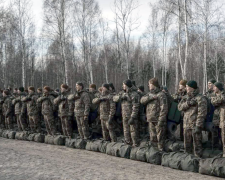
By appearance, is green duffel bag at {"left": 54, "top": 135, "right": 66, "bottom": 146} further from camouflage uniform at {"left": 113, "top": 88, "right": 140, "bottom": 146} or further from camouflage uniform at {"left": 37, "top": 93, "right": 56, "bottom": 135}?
camouflage uniform at {"left": 113, "top": 88, "right": 140, "bottom": 146}

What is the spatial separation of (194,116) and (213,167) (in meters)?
1.37

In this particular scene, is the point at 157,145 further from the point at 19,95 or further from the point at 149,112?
the point at 19,95

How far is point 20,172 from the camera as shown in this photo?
7.27 meters

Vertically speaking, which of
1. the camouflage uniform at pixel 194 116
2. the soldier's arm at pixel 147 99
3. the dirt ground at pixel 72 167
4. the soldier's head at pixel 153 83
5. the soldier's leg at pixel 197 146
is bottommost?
the dirt ground at pixel 72 167

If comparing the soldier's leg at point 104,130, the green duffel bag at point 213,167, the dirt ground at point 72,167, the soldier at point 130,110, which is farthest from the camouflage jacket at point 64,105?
the green duffel bag at point 213,167

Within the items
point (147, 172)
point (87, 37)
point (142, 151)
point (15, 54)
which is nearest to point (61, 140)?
point (142, 151)

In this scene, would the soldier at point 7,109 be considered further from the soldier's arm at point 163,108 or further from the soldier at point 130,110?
the soldier's arm at point 163,108

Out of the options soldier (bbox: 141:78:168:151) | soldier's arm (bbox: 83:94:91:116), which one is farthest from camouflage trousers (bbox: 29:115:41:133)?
soldier (bbox: 141:78:168:151)

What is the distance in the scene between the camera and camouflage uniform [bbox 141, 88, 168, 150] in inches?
319

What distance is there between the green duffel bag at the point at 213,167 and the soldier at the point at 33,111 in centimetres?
749

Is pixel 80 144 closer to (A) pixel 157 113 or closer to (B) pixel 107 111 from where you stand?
(B) pixel 107 111

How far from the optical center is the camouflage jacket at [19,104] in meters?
13.2

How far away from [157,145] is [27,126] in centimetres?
719

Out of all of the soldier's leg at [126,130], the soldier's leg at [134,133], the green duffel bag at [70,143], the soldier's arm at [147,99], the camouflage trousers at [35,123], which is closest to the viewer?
the soldier's arm at [147,99]
